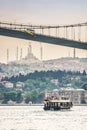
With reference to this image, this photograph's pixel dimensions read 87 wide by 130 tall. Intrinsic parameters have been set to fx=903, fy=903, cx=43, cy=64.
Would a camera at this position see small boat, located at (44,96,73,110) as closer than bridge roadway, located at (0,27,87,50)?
No

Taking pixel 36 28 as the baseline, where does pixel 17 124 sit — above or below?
below

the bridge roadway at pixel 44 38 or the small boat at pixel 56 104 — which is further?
the small boat at pixel 56 104

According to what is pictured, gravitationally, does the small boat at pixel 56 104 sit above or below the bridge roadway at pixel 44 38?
below

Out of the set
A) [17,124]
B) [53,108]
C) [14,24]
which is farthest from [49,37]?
[17,124]

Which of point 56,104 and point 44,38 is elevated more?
point 44,38

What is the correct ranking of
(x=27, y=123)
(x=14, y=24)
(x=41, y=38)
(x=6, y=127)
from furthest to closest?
(x=41, y=38)
(x=14, y=24)
(x=27, y=123)
(x=6, y=127)

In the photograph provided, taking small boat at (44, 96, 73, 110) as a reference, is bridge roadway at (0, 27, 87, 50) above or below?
above

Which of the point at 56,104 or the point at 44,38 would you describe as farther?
the point at 56,104

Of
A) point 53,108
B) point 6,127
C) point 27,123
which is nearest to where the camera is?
point 6,127

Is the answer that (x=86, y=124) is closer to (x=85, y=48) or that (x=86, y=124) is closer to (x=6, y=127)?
(x=6, y=127)

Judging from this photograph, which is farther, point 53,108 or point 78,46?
point 53,108
